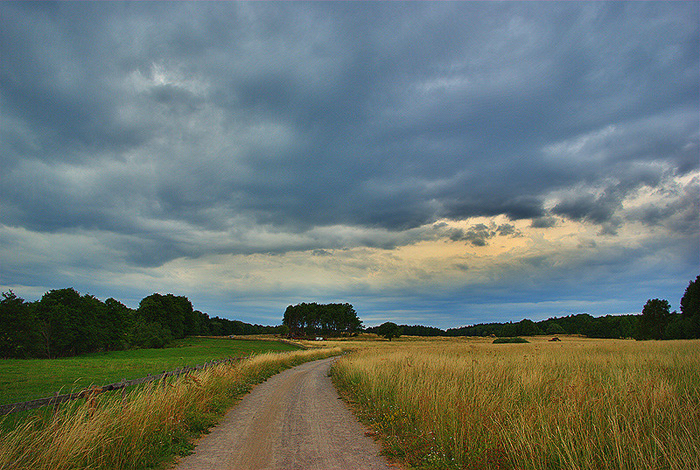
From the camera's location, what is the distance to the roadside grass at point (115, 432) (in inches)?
229

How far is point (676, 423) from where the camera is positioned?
19.6 feet

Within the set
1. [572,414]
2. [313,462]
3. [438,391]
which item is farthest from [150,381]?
[572,414]

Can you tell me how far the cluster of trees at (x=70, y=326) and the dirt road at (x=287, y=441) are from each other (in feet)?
184

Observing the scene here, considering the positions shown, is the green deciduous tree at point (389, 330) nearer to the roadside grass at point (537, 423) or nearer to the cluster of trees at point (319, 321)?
the cluster of trees at point (319, 321)

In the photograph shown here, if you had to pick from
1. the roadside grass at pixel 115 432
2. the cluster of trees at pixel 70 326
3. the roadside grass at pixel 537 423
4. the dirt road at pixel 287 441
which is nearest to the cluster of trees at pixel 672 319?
the roadside grass at pixel 537 423

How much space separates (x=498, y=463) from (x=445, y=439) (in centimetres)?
143

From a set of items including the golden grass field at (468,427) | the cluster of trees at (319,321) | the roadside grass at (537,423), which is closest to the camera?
the roadside grass at (537,423)

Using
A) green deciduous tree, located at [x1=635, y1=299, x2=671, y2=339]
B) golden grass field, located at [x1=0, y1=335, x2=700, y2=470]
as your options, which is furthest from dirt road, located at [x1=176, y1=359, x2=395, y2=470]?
green deciduous tree, located at [x1=635, y1=299, x2=671, y2=339]

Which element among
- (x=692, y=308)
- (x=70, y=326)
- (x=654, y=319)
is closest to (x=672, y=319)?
(x=654, y=319)

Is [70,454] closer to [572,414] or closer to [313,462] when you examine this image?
[313,462]

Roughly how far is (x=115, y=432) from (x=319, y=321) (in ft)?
466

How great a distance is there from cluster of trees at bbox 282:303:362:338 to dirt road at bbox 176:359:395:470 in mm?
132000

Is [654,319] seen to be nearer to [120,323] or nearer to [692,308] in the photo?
[692,308]

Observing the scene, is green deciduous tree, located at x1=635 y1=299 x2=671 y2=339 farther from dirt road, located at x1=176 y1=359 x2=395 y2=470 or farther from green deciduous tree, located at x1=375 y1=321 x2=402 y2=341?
dirt road, located at x1=176 y1=359 x2=395 y2=470
